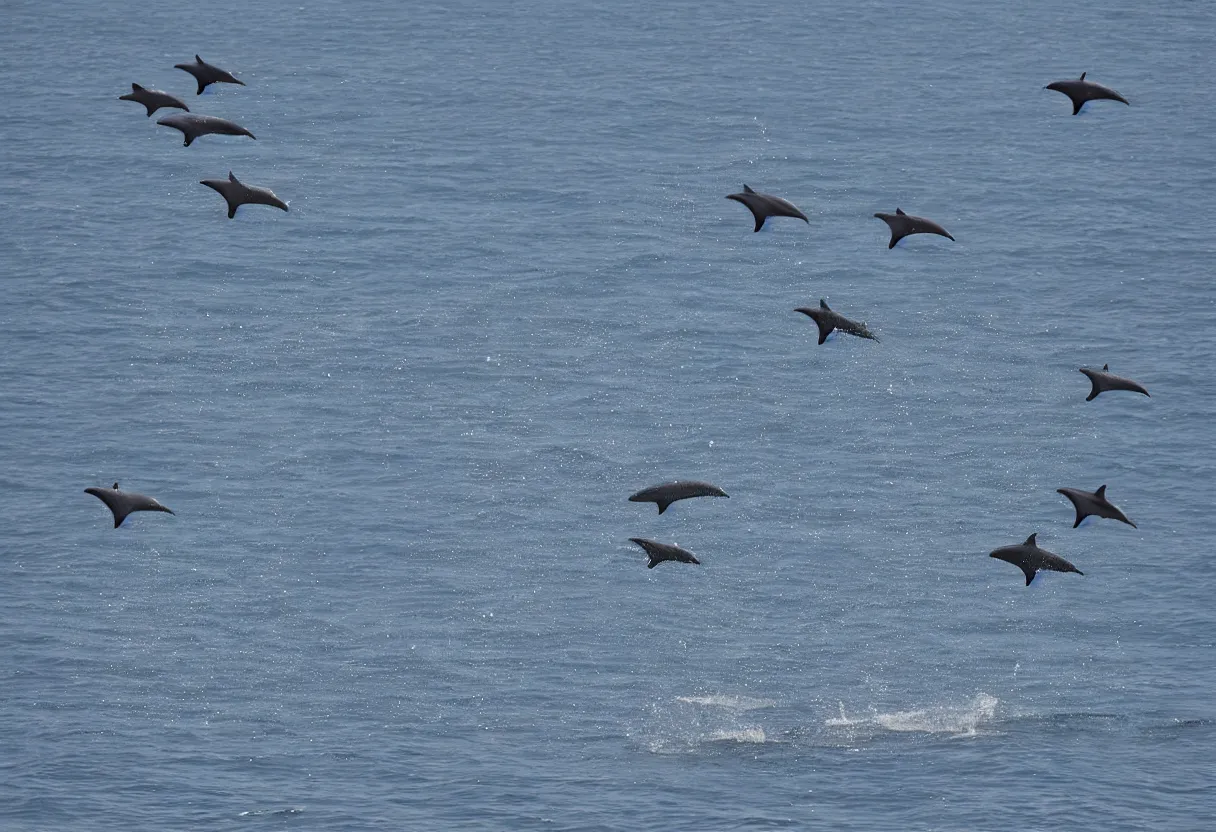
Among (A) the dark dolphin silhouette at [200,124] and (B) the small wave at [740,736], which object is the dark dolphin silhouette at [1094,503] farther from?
(B) the small wave at [740,736]

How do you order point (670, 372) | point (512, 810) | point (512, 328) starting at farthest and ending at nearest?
point (512, 328), point (670, 372), point (512, 810)

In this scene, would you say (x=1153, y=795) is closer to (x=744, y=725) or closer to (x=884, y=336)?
(x=744, y=725)

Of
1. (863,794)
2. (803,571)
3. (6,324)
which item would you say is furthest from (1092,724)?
(6,324)

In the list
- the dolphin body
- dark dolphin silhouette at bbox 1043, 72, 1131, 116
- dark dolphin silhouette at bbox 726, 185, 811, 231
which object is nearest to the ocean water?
dark dolphin silhouette at bbox 726, 185, 811, 231

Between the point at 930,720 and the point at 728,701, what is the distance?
1159 centimetres

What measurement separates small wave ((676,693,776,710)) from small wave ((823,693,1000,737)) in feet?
13.5

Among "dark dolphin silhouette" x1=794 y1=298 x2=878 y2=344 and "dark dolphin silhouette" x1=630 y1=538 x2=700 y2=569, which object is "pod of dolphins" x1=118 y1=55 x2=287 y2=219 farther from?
"dark dolphin silhouette" x1=630 y1=538 x2=700 y2=569

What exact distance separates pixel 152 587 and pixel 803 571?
4214 cm

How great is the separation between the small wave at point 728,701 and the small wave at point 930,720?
4.11 metres

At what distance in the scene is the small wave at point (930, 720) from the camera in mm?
122375

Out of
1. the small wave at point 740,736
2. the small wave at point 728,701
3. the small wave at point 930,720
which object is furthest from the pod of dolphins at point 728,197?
the small wave at point 728,701

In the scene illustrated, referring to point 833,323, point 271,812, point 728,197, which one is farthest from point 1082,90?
point 271,812

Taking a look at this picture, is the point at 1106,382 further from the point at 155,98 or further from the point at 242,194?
the point at 155,98

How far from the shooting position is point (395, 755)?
393ft
